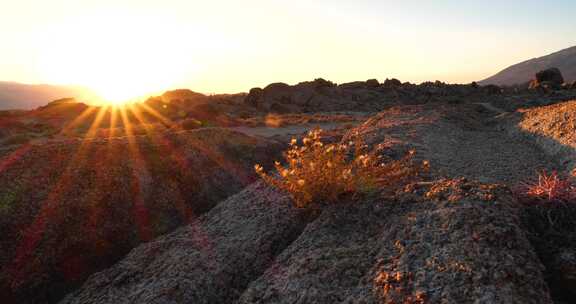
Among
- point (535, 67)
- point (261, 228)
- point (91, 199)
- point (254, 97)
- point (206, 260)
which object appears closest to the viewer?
point (206, 260)

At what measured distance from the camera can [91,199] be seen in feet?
23.0

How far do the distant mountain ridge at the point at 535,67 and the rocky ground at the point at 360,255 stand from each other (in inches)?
6267

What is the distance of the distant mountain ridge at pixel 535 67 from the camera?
147m

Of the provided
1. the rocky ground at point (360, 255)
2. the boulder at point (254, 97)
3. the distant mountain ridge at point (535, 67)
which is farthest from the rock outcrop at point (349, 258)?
the distant mountain ridge at point (535, 67)

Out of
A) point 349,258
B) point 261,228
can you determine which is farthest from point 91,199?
point 349,258

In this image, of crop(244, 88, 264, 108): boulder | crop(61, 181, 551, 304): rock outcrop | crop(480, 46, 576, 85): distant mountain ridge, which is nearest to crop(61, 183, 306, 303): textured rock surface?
crop(61, 181, 551, 304): rock outcrop

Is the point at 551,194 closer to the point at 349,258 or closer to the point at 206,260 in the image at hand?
the point at 349,258

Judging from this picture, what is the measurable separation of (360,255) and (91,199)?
5057 millimetres

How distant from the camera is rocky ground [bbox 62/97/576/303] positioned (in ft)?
10.5

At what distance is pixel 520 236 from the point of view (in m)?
3.54

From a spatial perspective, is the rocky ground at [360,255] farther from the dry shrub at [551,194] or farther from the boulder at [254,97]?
the boulder at [254,97]

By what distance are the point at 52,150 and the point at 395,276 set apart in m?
7.74

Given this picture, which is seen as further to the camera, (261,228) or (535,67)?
(535,67)

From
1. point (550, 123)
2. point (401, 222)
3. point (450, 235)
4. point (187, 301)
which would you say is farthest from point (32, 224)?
point (550, 123)
